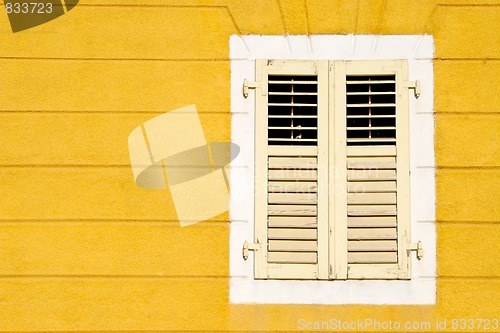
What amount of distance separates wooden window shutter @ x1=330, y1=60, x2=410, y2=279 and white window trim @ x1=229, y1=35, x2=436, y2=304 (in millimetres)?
60

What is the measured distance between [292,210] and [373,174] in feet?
1.80

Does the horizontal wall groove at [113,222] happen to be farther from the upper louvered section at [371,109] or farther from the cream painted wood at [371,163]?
the upper louvered section at [371,109]

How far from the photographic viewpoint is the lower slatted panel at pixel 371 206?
→ 13.5 ft

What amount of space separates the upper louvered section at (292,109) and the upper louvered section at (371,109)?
22cm

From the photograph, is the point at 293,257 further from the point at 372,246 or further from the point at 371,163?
the point at 371,163

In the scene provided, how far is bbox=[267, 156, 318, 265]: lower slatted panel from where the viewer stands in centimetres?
412

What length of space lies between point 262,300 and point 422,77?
169cm

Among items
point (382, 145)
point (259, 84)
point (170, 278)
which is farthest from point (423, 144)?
point (170, 278)

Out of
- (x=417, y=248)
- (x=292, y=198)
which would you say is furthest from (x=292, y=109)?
(x=417, y=248)

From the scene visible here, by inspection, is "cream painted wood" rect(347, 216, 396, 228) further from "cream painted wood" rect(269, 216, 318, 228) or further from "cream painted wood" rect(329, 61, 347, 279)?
"cream painted wood" rect(269, 216, 318, 228)

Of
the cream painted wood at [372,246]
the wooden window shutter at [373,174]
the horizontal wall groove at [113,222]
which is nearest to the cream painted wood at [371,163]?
the wooden window shutter at [373,174]

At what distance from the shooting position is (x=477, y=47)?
13.8 feet

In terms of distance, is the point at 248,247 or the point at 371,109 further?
the point at 371,109

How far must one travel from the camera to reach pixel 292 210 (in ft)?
13.6
